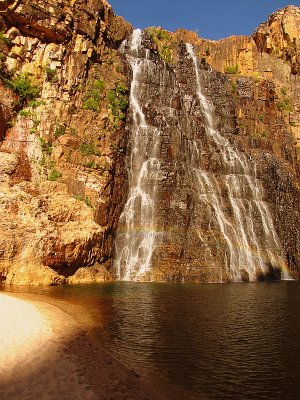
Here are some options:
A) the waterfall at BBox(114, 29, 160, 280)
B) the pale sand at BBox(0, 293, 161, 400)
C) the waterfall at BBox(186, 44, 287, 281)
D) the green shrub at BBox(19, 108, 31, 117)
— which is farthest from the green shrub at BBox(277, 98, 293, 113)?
the pale sand at BBox(0, 293, 161, 400)

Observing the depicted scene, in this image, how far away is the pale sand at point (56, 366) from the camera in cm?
723

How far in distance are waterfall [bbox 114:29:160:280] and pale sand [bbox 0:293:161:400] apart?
16.2 metres

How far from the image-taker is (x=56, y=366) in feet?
28.2

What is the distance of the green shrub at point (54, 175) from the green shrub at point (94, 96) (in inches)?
316

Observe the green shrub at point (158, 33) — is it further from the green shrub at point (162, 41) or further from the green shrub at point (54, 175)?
the green shrub at point (54, 175)

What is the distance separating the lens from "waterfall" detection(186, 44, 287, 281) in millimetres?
30734

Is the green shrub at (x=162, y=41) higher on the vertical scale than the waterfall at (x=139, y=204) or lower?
higher

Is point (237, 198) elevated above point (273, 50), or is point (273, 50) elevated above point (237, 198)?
point (273, 50)

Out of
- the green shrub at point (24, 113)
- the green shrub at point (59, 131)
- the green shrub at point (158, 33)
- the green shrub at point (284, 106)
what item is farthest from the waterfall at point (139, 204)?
the green shrub at point (284, 106)

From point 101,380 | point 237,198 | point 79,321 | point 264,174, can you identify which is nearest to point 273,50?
point 264,174

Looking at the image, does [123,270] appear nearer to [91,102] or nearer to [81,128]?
[81,128]

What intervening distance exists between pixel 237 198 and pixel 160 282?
40.7 feet

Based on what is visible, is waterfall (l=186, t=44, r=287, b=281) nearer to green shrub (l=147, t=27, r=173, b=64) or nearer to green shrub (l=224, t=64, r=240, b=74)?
green shrub (l=147, t=27, r=173, b=64)

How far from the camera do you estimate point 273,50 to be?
2309 inches
